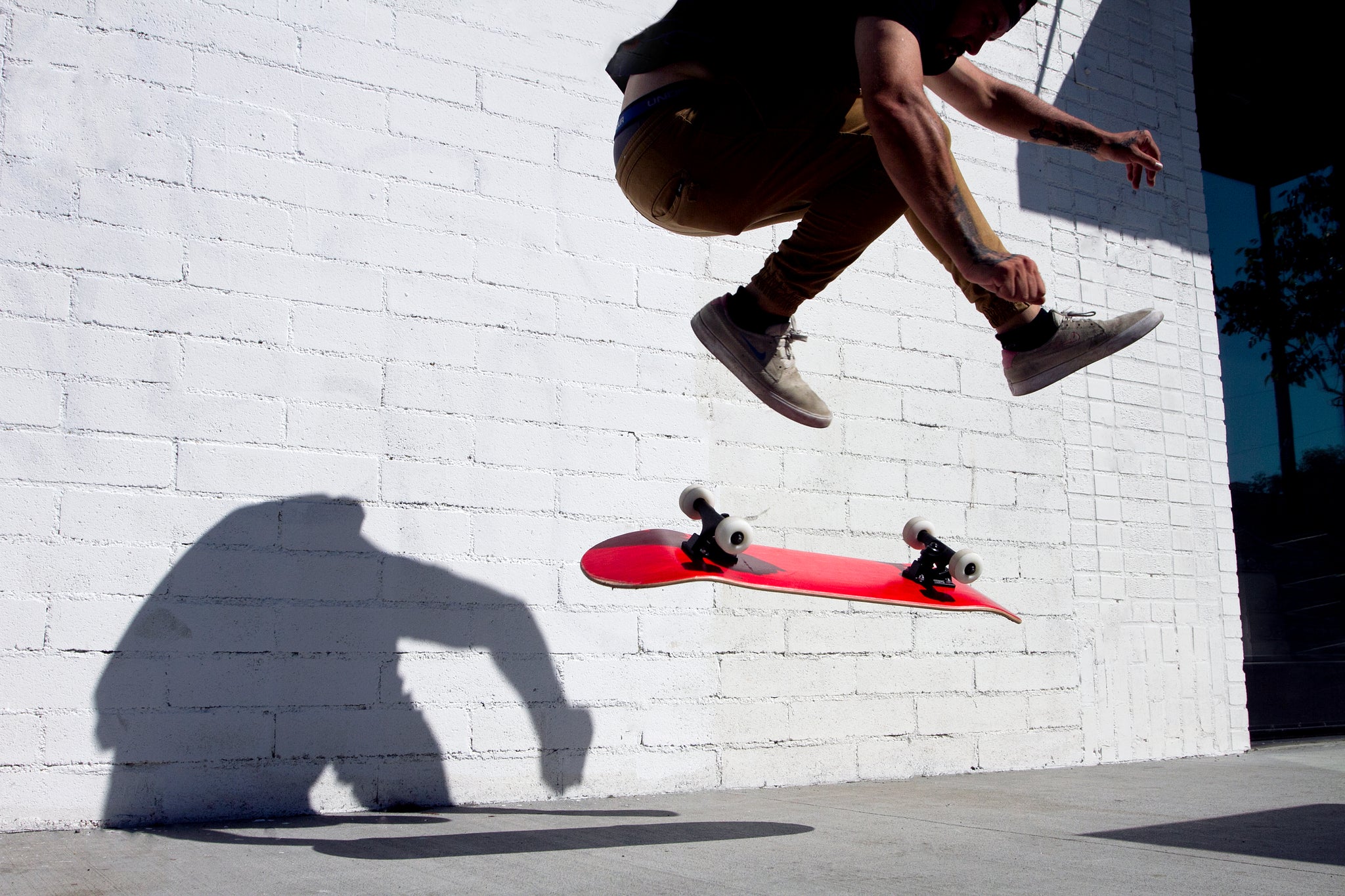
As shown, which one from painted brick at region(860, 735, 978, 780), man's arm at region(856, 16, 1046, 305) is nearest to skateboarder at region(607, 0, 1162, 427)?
man's arm at region(856, 16, 1046, 305)

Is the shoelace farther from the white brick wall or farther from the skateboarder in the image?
the white brick wall

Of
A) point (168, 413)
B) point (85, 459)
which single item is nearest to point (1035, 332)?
point (168, 413)

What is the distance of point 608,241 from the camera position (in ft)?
11.5

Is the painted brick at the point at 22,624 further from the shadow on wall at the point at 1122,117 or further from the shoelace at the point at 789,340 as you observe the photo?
the shadow on wall at the point at 1122,117

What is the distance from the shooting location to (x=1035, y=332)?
2.30 meters

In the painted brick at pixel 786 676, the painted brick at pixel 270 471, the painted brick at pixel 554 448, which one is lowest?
the painted brick at pixel 786 676

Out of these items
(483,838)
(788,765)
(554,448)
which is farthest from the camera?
(788,765)

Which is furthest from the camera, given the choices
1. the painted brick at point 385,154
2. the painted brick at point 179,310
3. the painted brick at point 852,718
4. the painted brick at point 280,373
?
the painted brick at point 852,718

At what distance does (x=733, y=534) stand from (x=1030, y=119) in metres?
1.19

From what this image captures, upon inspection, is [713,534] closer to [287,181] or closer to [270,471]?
[270,471]

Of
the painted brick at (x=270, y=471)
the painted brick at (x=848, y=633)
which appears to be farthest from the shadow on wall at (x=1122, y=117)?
the painted brick at (x=270, y=471)

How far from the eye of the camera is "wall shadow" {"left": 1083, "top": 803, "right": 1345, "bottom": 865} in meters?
2.17

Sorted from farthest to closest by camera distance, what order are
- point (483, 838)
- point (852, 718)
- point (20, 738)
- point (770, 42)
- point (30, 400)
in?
point (852, 718) < point (30, 400) < point (20, 738) < point (483, 838) < point (770, 42)

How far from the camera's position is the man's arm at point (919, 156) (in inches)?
69.4
